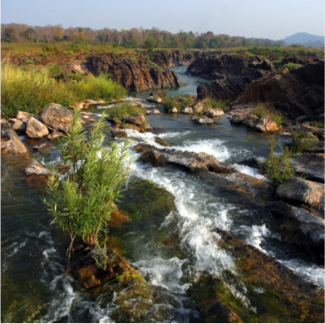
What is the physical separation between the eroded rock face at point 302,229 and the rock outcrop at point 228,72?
67.2 ft

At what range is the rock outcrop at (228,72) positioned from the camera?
2469 cm

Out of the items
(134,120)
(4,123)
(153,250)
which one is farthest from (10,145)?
(153,250)

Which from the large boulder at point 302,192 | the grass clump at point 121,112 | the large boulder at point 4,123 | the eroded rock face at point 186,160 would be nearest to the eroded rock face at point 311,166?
the large boulder at point 302,192

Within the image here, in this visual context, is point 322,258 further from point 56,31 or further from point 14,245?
point 56,31

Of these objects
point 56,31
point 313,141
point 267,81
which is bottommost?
point 313,141

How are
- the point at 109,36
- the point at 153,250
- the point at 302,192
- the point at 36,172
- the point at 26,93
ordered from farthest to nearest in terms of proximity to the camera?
the point at 109,36 → the point at 26,93 → the point at 36,172 → the point at 302,192 → the point at 153,250

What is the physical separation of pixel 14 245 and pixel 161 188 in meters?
3.59

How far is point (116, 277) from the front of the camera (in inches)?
135

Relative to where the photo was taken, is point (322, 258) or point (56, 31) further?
point (56, 31)

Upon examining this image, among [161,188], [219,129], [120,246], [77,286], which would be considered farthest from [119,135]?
[77,286]

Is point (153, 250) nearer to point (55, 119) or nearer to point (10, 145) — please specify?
point (10, 145)

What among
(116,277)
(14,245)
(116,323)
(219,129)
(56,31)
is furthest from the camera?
(56,31)

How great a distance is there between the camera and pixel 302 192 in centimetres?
582

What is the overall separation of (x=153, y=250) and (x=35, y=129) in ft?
28.3
